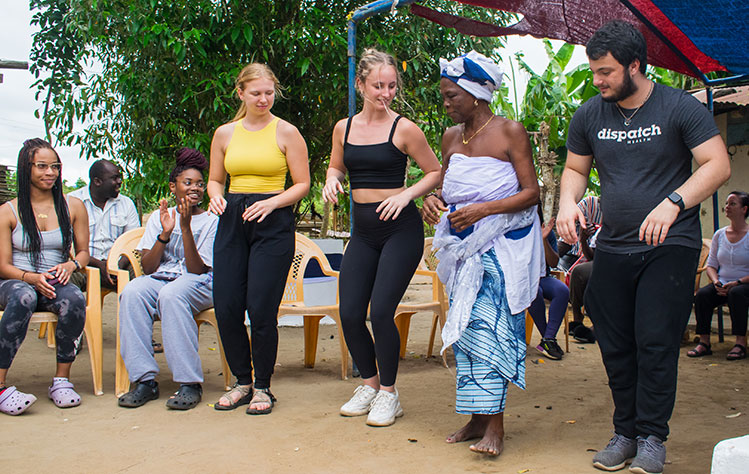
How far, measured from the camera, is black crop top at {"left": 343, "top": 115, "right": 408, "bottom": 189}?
12.6 feet

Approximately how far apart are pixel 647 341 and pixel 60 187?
144 inches

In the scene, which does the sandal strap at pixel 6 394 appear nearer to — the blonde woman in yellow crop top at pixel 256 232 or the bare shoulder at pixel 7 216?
the bare shoulder at pixel 7 216

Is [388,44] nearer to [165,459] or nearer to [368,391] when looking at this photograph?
[368,391]

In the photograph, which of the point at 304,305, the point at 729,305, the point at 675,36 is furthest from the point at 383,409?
the point at 729,305

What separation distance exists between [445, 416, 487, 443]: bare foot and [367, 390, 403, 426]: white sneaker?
427 millimetres

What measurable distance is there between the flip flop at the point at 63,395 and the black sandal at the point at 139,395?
250 millimetres

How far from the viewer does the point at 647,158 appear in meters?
2.91

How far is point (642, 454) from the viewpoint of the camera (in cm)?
292

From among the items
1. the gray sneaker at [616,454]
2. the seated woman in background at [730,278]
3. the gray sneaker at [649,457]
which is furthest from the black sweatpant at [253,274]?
the seated woman in background at [730,278]

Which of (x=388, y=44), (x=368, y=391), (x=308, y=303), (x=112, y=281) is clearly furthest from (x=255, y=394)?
(x=388, y=44)

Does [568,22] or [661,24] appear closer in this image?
[661,24]

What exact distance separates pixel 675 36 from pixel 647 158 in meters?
2.15

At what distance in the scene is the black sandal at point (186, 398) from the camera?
410 centimetres

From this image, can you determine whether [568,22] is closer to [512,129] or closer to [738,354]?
[512,129]
